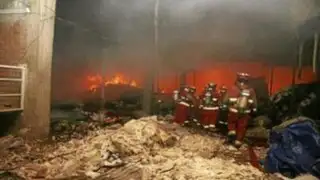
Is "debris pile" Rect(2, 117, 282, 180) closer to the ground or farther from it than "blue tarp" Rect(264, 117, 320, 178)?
closer to the ground

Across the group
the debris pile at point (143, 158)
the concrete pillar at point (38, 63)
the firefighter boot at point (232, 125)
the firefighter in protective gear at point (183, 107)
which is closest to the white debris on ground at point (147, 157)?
the debris pile at point (143, 158)

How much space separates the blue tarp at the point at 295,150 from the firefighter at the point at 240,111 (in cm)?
125

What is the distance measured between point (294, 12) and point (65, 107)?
4.70m

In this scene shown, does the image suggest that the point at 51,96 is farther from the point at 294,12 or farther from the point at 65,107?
the point at 294,12

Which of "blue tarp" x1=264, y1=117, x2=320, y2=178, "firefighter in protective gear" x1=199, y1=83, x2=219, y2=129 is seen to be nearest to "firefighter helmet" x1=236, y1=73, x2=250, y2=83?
"firefighter in protective gear" x1=199, y1=83, x2=219, y2=129

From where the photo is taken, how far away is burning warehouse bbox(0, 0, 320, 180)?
5168mm

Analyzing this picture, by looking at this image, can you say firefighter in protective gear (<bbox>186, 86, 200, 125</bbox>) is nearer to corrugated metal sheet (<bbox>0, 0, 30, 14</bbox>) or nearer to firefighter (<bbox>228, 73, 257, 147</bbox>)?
firefighter (<bbox>228, 73, 257, 147</bbox>)

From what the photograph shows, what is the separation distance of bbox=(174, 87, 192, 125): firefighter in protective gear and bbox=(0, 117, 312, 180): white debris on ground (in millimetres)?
591

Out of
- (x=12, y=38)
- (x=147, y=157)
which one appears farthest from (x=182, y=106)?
(x=12, y=38)

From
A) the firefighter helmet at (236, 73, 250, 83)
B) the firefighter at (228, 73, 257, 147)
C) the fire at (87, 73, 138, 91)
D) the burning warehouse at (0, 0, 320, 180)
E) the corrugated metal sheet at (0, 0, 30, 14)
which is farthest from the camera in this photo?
the fire at (87, 73, 138, 91)

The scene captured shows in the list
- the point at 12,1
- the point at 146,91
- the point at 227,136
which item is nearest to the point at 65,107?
the point at 146,91

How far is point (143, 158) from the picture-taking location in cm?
467

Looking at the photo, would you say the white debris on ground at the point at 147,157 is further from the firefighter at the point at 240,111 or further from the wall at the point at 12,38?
the wall at the point at 12,38

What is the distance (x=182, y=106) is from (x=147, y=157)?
1.96 meters
